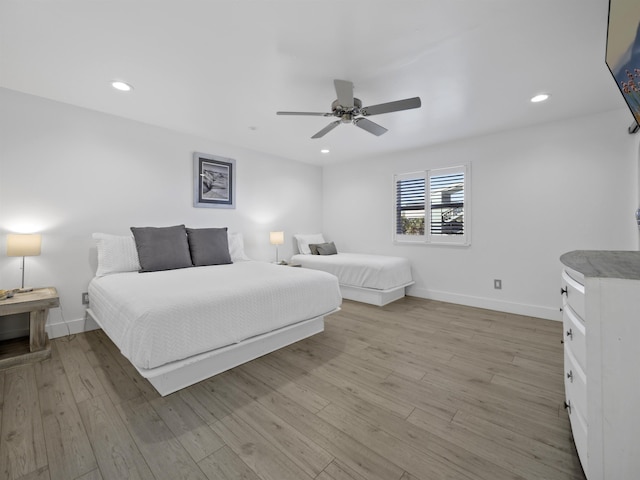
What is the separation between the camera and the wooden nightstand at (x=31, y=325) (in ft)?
7.38

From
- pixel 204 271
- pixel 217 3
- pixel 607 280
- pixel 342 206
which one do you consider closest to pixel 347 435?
pixel 607 280

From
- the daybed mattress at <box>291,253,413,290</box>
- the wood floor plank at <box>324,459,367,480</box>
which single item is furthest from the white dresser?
the daybed mattress at <box>291,253,413,290</box>

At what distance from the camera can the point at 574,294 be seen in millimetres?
1300

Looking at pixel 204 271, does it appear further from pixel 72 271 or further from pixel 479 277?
pixel 479 277

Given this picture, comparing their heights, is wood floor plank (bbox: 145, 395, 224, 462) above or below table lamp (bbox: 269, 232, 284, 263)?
below

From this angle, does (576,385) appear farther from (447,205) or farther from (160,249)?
(160,249)

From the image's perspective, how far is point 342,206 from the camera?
5.66m

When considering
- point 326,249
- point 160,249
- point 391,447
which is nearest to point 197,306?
point 391,447

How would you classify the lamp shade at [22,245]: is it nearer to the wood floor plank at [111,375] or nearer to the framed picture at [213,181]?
the wood floor plank at [111,375]

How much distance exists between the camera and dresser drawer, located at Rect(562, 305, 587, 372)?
1.14 m

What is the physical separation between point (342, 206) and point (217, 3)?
4.22 meters

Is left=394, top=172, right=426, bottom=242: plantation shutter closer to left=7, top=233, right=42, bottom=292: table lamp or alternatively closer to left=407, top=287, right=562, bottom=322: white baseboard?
left=407, top=287, right=562, bottom=322: white baseboard

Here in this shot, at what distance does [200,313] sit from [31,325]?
1.74 m

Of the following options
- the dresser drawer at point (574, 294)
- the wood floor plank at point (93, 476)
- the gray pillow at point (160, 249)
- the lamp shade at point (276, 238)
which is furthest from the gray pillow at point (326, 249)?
the wood floor plank at point (93, 476)
